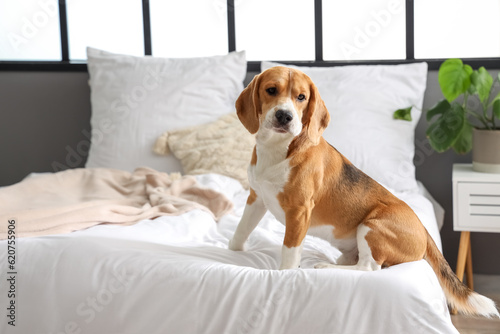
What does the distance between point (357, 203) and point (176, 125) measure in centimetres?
146

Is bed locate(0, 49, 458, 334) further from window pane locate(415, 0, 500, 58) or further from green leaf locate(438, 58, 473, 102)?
window pane locate(415, 0, 500, 58)

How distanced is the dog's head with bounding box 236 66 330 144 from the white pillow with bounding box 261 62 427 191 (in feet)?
3.69

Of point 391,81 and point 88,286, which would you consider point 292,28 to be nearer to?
point 391,81

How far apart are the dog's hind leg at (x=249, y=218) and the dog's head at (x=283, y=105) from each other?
0.80ft

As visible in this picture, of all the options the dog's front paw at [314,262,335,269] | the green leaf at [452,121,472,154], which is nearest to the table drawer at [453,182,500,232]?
the green leaf at [452,121,472,154]

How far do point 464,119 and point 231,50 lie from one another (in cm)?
137

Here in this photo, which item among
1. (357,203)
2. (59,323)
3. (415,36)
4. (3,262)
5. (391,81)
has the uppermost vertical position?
(415,36)

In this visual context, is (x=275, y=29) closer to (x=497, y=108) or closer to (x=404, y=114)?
(x=404, y=114)

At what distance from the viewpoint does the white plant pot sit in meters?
2.54

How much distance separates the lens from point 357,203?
1.62 m

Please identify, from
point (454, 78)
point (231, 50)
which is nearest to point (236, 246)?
point (454, 78)

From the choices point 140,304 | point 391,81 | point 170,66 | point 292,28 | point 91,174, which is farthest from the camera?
point 292,28

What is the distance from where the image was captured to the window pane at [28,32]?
3543 mm

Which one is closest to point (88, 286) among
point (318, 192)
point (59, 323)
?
point (59, 323)
